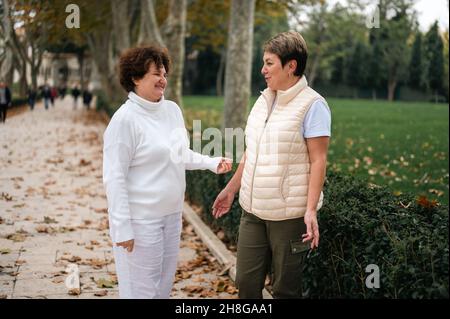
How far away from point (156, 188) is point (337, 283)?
1576 millimetres

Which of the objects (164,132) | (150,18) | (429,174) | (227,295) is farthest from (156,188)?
(150,18)

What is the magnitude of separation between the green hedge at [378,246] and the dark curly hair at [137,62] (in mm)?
1641

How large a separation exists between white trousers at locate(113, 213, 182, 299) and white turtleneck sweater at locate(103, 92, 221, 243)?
66 mm

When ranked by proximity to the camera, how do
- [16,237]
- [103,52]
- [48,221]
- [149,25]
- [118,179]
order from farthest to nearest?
[103,52] → [149,25] → [48,221] → [16,237] → [118,179]

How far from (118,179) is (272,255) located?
1044 millimetres

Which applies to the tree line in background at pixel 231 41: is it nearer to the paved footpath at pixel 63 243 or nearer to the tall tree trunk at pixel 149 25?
the tall tree trunk at pixel 149 25

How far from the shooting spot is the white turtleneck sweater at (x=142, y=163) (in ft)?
10.2

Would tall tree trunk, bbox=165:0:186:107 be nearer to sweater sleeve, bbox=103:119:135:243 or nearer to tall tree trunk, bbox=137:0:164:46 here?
tall tree trunk, bbox=137:0:164:46

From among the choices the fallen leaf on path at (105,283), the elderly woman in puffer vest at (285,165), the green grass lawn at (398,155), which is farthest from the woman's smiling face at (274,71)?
the green grass lawn at (398,155)

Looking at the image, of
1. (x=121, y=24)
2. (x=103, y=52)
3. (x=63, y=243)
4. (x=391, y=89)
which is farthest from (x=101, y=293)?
(x=391, y=89)

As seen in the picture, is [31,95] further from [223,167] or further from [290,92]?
[290,92]

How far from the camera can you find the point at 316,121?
3148 mm

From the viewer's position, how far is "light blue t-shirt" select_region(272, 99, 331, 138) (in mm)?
3133

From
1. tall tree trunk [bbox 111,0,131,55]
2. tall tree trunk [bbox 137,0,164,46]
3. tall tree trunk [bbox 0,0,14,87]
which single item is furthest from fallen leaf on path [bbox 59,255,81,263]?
tall tree trunk [bbox 111,0,131,55]
